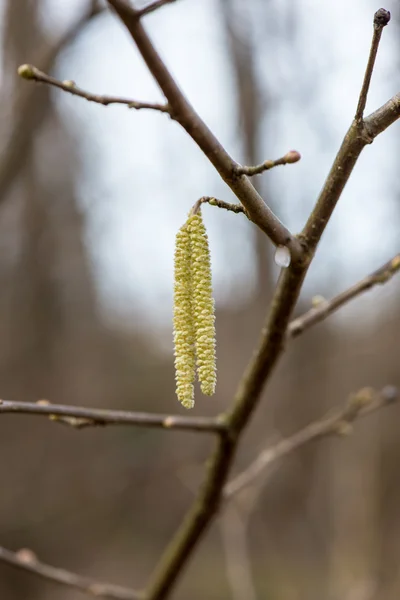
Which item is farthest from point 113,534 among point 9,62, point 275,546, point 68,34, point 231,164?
point 231,164

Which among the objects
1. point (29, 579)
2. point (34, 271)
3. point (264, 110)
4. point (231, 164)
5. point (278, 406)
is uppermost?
point (264, 110)

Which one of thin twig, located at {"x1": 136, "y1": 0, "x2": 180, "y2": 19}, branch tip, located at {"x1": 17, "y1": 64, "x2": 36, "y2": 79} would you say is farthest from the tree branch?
branch tip, located at {"x1": 17, "y1": 64, "x2": 36, "y2": 79}

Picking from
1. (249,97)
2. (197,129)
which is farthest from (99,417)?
(249,97)

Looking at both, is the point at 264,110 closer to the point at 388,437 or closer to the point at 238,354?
the point at 238,354

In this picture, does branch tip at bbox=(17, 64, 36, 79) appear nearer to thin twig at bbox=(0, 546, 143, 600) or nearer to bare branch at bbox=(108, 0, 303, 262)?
bare branch at bbox=(108, 0, 303, 262)

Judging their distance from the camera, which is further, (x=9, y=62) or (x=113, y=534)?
(x=113, y=534)

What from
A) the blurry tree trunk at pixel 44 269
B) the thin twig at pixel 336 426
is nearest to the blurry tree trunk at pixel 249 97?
the blurry tree trunk at pixel 44 269
